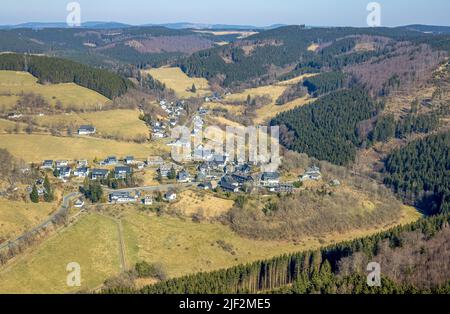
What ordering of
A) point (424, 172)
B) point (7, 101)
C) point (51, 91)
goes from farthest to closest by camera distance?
point (51, 91), point (7, 101), point (424, 172)

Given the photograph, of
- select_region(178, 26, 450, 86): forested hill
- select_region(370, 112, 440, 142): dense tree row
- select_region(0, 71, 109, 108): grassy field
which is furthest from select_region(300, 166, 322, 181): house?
select_region(178, 26, 450, 86): forested hill

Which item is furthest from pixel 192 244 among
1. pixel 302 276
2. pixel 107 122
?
pixel 107 122

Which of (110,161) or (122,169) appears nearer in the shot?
(122,169)

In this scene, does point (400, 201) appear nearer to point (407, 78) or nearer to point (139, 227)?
point (139, 227)

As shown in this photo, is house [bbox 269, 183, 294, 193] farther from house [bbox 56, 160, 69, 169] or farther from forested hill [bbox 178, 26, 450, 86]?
forested hill [bbox 178, 26, 450, 86]

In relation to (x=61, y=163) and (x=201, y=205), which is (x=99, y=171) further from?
(x=201, y=205)

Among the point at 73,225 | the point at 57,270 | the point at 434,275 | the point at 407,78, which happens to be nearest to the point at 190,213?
the point at 73,225
